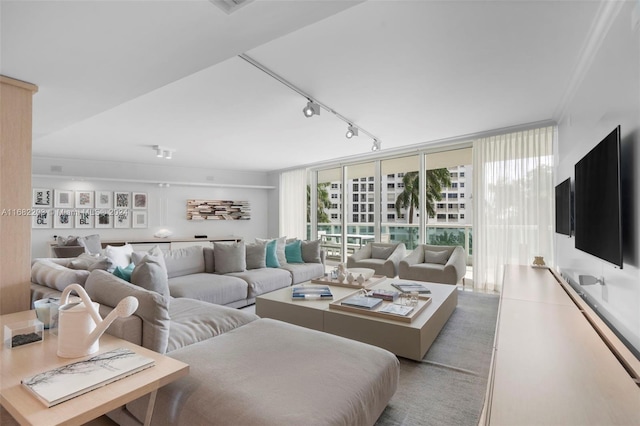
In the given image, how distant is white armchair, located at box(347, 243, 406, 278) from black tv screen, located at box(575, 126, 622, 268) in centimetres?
291

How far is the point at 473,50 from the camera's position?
236 centimetres

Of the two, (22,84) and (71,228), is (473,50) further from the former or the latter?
(71,228)

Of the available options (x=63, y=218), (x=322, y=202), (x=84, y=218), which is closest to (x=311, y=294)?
(x=322, y=202)

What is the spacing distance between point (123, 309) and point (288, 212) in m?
6.98

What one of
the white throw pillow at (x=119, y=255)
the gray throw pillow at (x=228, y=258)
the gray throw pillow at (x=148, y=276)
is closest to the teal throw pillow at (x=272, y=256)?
the gray throw pillow at (x=228, y=258)

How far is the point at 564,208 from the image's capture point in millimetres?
3020

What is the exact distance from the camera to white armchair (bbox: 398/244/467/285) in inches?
174

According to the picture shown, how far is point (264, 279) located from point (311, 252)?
4.69ft

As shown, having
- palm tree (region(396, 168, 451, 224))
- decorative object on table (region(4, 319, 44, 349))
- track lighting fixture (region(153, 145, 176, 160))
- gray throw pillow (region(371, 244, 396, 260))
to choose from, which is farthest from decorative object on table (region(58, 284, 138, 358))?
palm tree (region(396, 168, 451, 224))

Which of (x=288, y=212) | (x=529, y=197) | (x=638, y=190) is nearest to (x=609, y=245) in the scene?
(x=638, y=190)

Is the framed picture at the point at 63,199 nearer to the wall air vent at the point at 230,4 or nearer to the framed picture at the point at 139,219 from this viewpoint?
the framed picture at the point at 139,219

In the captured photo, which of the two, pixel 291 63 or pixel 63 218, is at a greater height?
pixel 291 63

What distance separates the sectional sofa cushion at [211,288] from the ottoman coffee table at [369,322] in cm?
69

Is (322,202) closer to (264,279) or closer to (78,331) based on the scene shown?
(264,279)
